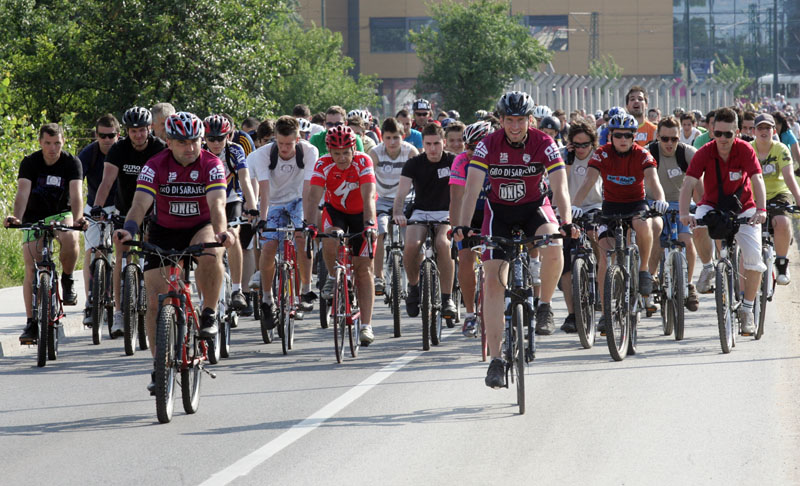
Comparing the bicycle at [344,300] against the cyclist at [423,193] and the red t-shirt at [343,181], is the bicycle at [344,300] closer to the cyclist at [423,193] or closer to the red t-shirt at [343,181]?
the red t-shirt at [343,181]

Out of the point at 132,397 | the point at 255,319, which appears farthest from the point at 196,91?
the point at 132,397

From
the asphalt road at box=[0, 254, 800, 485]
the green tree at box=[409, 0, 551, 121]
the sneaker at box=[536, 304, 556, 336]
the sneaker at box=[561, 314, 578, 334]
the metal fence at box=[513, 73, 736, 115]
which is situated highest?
the green tree at box=[409, 0, 551, 121]

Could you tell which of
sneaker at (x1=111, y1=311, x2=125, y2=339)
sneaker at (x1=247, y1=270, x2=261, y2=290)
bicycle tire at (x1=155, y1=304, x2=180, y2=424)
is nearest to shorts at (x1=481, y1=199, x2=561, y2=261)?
bicycle tire at (x1=155, y1=304, x2=180, y2=424)

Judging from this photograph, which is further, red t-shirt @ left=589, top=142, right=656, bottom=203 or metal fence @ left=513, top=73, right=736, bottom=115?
metal fence @ left=513, top=73, right=736, bottom=115

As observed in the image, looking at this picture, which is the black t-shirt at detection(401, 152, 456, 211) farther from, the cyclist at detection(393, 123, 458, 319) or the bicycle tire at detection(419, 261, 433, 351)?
the bicycle tire at detection(419, 261, 433, 351)

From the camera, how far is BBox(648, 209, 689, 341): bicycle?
11805mm

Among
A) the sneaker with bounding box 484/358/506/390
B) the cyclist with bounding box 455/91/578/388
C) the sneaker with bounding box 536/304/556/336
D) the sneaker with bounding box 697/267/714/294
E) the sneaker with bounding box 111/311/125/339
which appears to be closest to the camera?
the sneaker with bounding box 484/358/506/390

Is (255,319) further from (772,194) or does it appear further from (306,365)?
(772,194)

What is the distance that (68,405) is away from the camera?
9.28 meters

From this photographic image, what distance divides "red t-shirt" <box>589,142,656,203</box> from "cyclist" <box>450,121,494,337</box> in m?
1.03

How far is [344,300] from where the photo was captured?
10961 mm

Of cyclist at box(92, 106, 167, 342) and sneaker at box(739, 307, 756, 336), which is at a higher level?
cyclist at box(92, 106, 167, 342)

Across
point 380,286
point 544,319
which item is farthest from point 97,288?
point 544,319

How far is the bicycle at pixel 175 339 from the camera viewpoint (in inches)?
324
